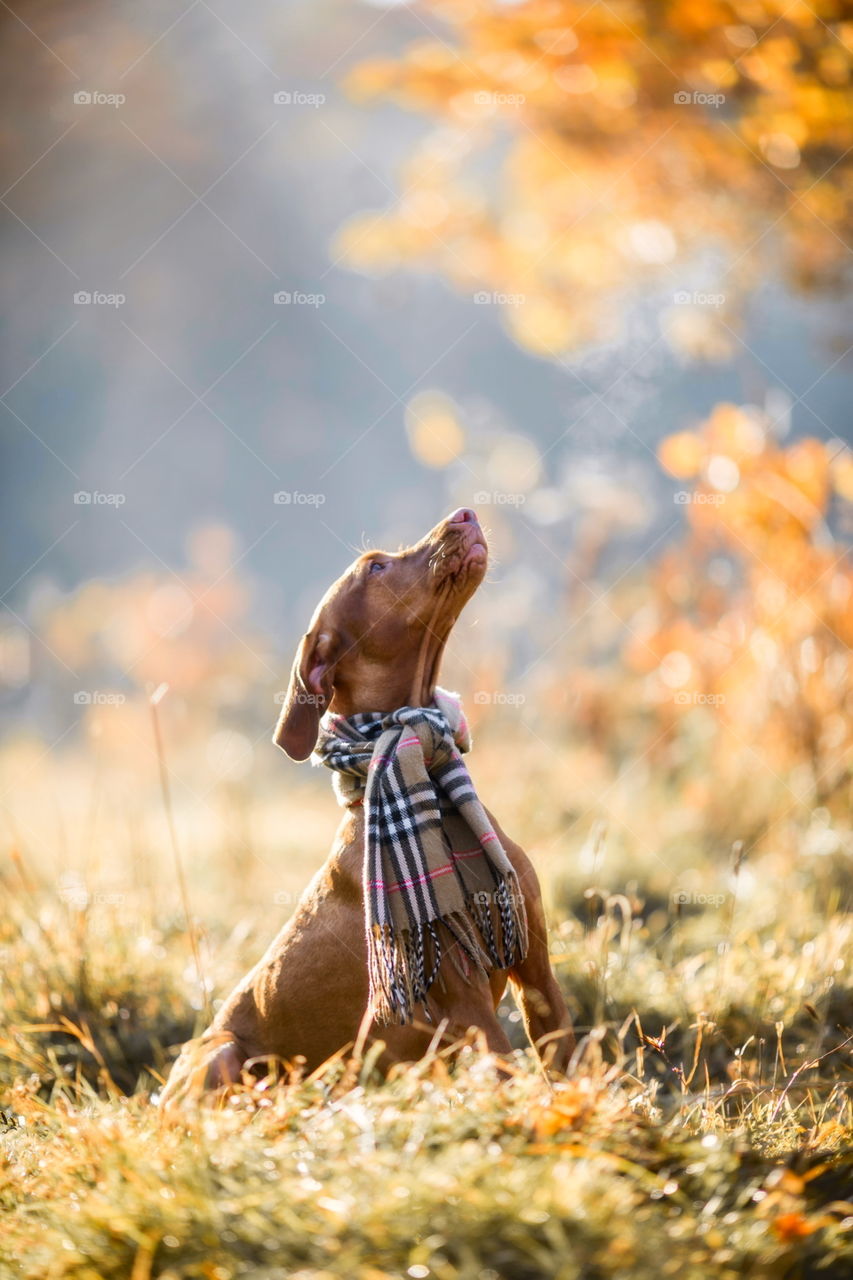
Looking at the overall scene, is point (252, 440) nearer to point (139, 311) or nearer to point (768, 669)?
point (139, 311)

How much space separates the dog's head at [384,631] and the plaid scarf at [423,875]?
0.18 metres

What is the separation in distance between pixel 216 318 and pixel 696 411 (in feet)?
36.1

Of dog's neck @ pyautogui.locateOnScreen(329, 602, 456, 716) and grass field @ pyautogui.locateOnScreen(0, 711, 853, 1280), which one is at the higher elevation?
dog's neck @ pyautogui.locateOnScreen(329, 602, 456, 716)

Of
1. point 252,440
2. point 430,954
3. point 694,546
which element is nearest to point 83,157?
point 252,440

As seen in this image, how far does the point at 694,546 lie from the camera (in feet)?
22.8
